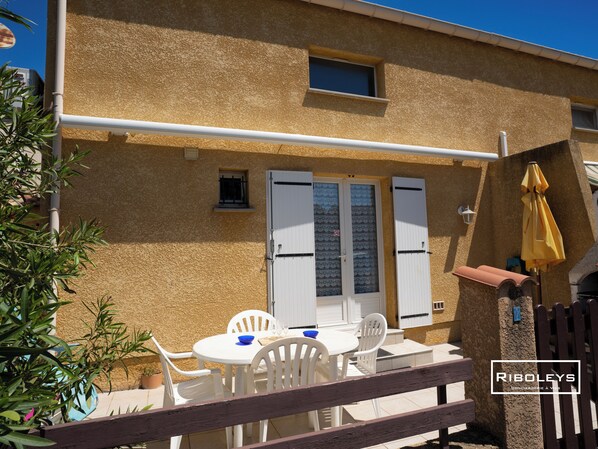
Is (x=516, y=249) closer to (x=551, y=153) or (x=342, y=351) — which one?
(x=551, y=153)

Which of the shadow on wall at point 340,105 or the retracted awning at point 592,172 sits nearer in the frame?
the shadow on wall at point 340,105

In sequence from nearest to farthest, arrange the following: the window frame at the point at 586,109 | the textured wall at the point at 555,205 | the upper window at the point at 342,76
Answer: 1. the textured wall at the point at 555,205
2. the upper window at the point at 342,76
3. the window frame at the point at 586,109

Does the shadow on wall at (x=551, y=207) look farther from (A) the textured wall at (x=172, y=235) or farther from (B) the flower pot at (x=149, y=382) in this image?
(B) the flower pot at (x=149, y=382)

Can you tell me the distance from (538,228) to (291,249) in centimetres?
481

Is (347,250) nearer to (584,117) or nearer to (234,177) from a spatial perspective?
(234,177)

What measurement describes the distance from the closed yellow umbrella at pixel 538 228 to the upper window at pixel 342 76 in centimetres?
378

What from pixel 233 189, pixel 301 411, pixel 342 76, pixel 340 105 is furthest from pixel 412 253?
pixel 301 411

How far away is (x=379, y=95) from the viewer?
8.32 meters

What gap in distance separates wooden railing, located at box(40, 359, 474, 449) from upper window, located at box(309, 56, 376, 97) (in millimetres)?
6484

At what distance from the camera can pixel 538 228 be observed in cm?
724

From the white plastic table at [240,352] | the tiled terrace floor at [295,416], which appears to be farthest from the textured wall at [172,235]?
the white plastic table at [240,352]

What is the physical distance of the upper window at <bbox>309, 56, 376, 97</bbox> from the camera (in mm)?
7992

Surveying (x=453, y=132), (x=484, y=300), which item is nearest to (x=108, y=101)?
(x=484, y=300)

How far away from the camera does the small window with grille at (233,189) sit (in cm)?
680
